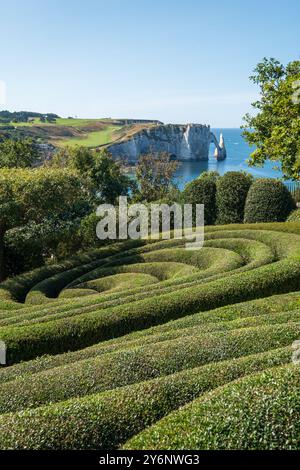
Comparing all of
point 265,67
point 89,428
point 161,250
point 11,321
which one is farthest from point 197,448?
point 265,67

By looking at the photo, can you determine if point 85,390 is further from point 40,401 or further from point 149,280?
point 149,280

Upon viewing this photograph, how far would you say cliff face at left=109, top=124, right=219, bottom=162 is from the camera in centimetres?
14038

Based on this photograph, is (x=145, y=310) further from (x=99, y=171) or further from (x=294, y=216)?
(x=99, y=171)

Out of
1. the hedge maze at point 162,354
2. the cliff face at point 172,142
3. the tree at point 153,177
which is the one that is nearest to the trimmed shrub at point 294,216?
the hedge maze at point 162,354

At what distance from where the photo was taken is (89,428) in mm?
7324

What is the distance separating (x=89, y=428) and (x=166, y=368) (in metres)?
2.94

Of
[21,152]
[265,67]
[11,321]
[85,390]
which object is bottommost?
[11,321]

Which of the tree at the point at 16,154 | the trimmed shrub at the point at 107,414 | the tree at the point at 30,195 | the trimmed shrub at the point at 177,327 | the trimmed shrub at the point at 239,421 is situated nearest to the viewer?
the trimmed shrub at the point at 239,421

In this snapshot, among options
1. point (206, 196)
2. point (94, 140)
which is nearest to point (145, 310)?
point (206, 196)

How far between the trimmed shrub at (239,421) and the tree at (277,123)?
11.0 m

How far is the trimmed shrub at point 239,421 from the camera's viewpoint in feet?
20.7

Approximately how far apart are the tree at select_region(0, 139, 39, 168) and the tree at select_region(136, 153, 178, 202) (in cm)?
1192

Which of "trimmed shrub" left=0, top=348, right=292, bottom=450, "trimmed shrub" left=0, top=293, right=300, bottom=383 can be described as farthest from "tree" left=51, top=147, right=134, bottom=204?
"trimmed shrub" left=0, top=348, right=292, bottom=450

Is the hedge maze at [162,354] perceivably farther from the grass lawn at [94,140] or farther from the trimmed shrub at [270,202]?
the grass lawn at [94,140]
